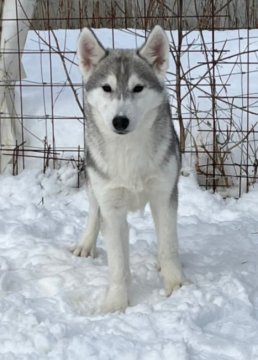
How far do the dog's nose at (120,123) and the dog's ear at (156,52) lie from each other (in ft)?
1.54

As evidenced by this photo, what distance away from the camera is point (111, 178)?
3307mm

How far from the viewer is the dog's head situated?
9.98 feet

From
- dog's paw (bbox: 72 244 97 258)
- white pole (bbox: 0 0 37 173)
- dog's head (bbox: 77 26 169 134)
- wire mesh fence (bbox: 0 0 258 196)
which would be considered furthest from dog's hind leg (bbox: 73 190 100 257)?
white pole (bbox: 0 0 37 173)

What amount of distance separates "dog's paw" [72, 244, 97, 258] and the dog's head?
3.38 ft

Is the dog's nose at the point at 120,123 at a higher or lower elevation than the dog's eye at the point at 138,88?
lower

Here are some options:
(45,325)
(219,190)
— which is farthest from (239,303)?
(219,190)

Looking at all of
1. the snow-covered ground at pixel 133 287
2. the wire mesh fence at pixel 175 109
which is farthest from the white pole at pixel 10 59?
the snow-covered ground at pixel 133 287

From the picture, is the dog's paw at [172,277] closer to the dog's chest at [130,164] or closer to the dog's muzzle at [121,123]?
the dog's chest at [130,164]

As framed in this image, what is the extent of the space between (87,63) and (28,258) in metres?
1.26

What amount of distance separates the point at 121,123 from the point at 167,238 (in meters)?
0.78

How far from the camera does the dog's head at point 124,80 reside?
9.98 feet

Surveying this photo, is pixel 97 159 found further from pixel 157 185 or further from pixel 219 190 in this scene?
pixel 219 190

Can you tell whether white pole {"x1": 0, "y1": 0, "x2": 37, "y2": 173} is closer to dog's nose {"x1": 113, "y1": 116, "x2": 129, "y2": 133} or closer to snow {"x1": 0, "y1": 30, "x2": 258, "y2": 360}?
snow {"x1": 0, "y1": 30, "x2": 258, "y2": 360}

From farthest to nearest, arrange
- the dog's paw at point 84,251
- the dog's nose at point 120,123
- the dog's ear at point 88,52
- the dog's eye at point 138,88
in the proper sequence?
the dog's paw at point 84,251 < the dog's ear at point 88,52 < the dog's eye at point 138,88 < the dog's nose at point 120,123
